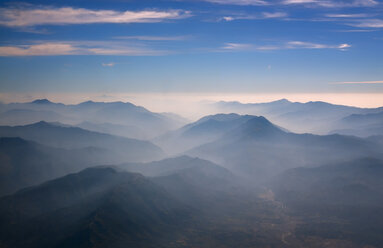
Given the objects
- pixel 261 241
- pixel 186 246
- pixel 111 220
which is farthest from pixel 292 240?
pixel 111 220

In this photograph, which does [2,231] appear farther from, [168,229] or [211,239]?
[211,239]

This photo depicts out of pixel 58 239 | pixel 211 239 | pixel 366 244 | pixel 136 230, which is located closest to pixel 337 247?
pixel 366 244

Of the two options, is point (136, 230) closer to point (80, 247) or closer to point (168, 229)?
point (168, 229)

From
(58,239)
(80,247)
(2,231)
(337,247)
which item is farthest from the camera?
(2,231)

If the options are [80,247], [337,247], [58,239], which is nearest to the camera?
[80,247]

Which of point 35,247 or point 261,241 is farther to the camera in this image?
point 261,241

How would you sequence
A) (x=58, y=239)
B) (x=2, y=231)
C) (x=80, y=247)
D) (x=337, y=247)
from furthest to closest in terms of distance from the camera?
(x=2, y=231), (x=337, y=247), (x=58, y=239), (x=80, y=247)

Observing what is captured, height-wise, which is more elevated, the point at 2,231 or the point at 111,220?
the point at 111,220

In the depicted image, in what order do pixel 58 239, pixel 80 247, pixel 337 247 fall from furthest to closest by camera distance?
pixel 337 247 < pixel 58 239 < pixel 80 247

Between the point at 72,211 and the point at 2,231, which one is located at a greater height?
the point at 72,211
